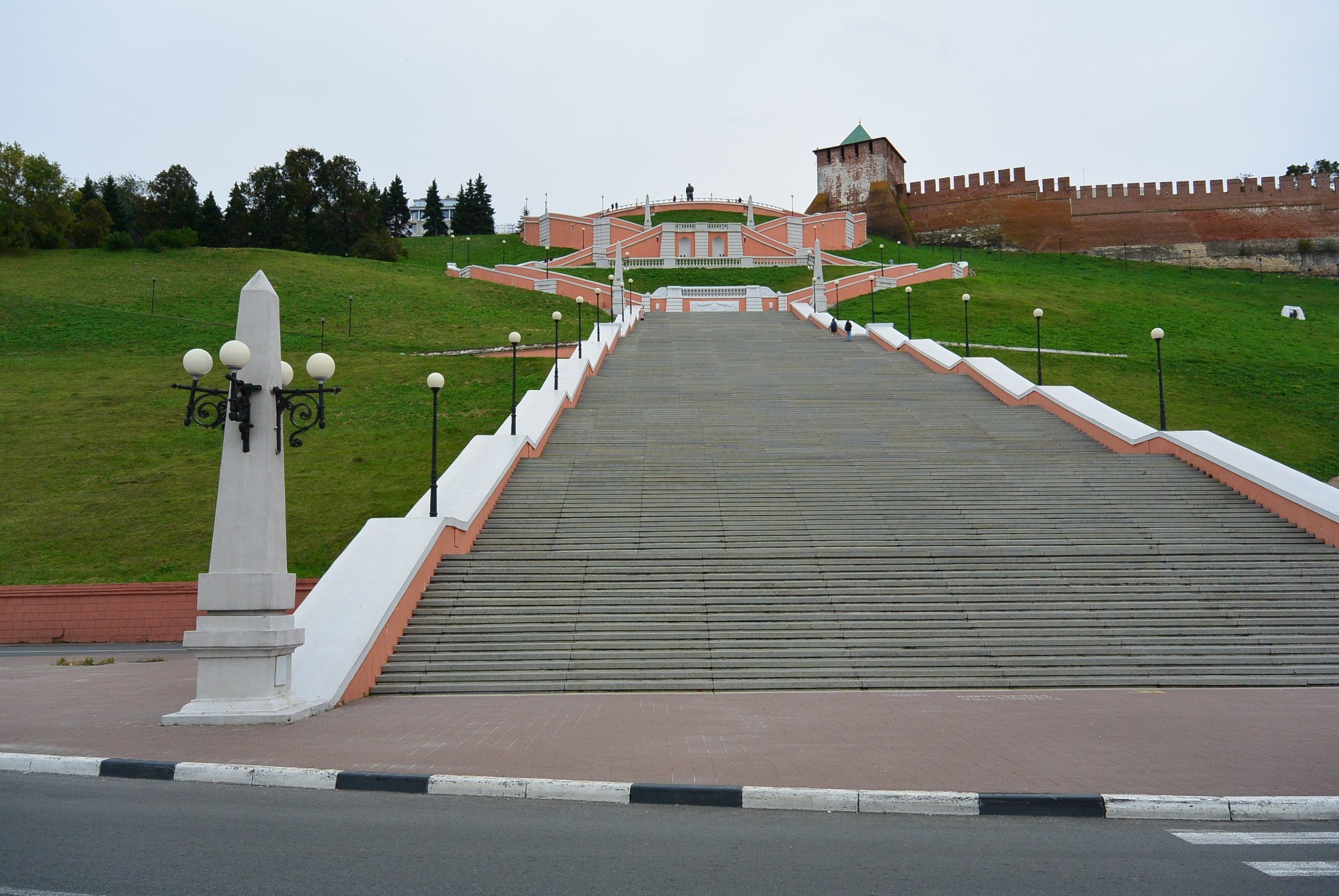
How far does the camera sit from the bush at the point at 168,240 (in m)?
55.5

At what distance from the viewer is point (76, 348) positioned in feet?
115

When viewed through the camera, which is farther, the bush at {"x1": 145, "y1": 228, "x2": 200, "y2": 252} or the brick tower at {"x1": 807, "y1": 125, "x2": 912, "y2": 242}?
the brick tower at {"x1": 807, "y1": 125, "x2": 912, "y2": 242}

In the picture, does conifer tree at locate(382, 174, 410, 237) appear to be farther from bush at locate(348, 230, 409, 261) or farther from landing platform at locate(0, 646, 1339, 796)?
landing platform at locate(0, 646, 1339, 796)

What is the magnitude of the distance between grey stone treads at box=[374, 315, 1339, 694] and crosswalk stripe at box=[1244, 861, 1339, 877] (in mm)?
5508

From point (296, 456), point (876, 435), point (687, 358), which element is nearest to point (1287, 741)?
point (876, 435)

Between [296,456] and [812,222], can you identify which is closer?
[296,456]

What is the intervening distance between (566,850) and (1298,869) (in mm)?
3631

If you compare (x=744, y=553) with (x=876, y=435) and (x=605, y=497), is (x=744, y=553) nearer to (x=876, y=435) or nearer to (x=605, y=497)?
(x=605, y=497)

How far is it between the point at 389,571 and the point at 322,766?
16.6 feet

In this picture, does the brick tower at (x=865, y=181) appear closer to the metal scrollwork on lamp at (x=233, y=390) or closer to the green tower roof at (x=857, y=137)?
the green tower roof at (x=857, y=137)

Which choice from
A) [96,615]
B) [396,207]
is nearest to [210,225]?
[396,207]

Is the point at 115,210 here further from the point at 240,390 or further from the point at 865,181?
the point at 240,390

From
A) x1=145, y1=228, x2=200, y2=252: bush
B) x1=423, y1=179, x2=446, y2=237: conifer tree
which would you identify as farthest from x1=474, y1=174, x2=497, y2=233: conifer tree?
x1=145, y1=228, x2=200, y2=252: bush

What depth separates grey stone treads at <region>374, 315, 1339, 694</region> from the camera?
10734mm
